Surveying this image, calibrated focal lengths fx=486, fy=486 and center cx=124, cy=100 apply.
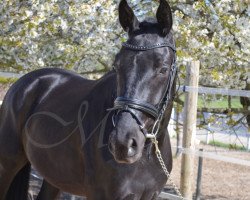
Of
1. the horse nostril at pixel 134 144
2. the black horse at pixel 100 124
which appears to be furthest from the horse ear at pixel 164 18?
the horse nostril at pixel 134 144

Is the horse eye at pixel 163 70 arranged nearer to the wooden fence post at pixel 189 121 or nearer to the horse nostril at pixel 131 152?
the horse nostril at pixel 131 152

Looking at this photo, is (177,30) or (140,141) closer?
(140,141)

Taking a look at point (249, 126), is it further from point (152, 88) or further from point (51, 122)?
point (152, 88)

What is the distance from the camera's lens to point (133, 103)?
2.33 m

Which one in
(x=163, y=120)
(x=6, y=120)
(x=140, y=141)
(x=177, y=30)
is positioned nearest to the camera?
(x=140, y=141)

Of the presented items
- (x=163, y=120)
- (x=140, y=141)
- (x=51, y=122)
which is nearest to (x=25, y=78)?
(x=51, y=122)

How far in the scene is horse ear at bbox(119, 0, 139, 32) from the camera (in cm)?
263

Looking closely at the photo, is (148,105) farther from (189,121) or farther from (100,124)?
(189,121)

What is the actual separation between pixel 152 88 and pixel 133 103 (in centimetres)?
15

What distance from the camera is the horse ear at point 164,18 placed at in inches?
101

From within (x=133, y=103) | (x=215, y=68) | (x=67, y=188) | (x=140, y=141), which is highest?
(x=215, y=68)

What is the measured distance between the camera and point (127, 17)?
2.66 meters

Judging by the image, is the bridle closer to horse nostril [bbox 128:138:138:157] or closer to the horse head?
the horse head

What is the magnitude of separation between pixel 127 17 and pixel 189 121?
1.81 m
